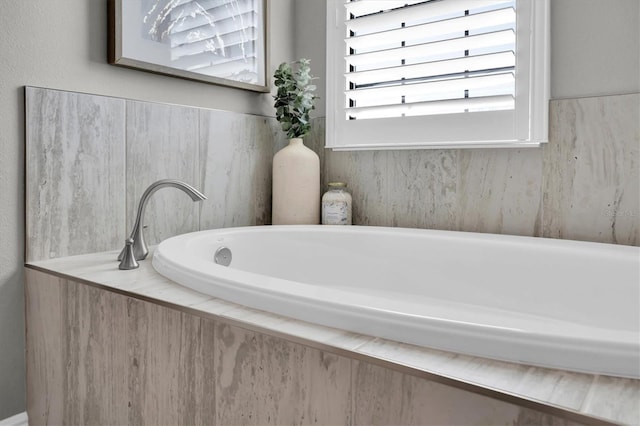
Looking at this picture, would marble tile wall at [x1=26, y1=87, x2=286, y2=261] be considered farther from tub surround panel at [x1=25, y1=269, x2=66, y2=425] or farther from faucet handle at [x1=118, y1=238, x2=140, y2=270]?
faucet handle at [x1=118, y1=238, x2=140, y2=270]

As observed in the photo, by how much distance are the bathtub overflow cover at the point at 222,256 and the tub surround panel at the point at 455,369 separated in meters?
0.60

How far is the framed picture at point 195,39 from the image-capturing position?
149 centimetres

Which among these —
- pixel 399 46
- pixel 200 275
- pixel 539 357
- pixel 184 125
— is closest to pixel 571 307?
pixel 539 357

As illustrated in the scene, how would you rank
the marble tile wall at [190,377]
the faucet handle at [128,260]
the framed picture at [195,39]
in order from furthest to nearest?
the framed picture at [195,39] → the faucet handle at [128,260] → the marble tile wall at [190,377]

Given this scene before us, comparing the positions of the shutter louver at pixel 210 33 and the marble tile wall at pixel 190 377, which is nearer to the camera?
the marble tile wall at pixel 190 377

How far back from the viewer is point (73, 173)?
1.40 m

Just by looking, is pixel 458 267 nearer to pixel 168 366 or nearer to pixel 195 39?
pixel 168 366

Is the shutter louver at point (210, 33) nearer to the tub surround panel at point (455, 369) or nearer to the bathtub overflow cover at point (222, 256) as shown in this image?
the bathtub overflow cover at point (222, 256)

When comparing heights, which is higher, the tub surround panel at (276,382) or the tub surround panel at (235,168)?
the tub surround panel at (235,168)

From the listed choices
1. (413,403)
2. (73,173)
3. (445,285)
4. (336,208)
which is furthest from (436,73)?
(413,403)

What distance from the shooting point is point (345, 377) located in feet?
2.11

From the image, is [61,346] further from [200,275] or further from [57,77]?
[57,77]

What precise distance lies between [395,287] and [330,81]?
0.92 meters

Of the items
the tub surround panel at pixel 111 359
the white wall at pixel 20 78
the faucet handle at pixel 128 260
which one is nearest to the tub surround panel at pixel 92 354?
the tub surround panel at pixel 111 359
